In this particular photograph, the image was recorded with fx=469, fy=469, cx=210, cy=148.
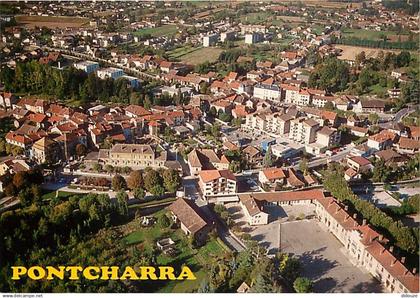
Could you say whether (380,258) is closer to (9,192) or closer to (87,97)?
(9,192)

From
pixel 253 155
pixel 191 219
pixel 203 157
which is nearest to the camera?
pixel 191 219

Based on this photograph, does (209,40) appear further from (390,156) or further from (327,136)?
(390,156)

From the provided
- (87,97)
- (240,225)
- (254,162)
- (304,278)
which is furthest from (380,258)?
(87,97)

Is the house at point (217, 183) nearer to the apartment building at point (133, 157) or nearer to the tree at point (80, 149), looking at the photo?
the apartment building at point (133, 157)

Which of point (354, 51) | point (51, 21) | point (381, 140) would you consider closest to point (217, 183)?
point (381, 140)

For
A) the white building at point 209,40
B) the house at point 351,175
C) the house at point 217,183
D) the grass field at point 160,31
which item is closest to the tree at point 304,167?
the house at point 351,175

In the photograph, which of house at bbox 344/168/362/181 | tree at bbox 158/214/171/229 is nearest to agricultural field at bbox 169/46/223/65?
Result: house at bbox 344/168/362/181
